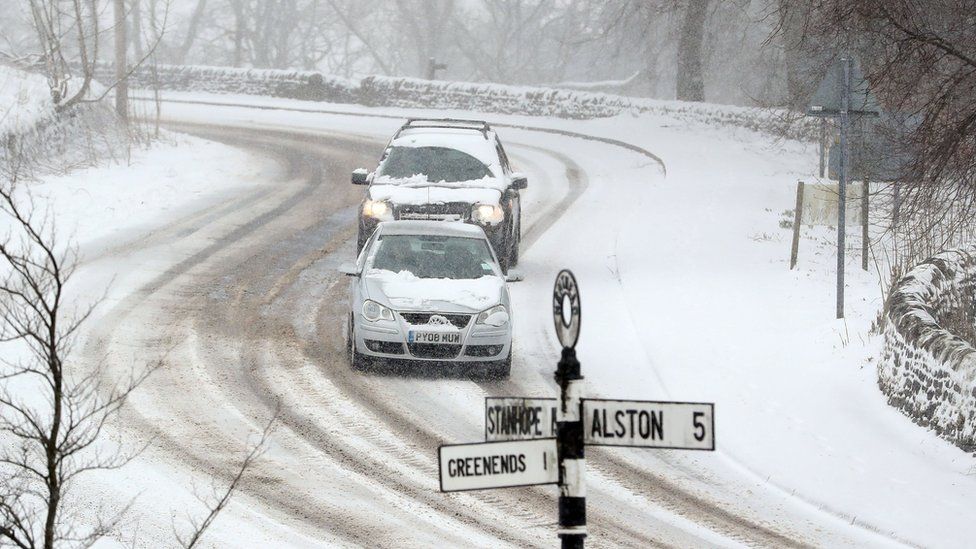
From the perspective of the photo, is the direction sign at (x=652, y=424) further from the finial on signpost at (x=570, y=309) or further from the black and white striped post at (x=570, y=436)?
the finial on signpost at (x=570, y=309)

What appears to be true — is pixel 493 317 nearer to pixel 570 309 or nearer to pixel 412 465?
pixel 412 465

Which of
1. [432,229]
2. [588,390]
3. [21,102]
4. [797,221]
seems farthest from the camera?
[21,102]

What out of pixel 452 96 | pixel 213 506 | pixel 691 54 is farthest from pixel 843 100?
pixel 691 54

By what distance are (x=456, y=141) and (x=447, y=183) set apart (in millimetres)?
1137

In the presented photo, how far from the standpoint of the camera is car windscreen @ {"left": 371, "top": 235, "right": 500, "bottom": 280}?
13336 millimetres

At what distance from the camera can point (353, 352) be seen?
1275cm

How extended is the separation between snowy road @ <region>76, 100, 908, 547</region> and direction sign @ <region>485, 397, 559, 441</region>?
3.75m

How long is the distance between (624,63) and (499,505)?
207ft

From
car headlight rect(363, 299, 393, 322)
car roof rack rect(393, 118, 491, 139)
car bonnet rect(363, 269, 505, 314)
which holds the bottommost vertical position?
car headlight rect(363, 299, 393, 322)

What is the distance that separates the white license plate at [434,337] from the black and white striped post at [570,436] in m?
7.33

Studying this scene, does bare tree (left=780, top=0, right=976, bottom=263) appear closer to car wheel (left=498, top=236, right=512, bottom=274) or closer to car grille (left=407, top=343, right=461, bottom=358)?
car wheel (left=498, top=236, right=512, bottom=274)

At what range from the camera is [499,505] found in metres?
9.53

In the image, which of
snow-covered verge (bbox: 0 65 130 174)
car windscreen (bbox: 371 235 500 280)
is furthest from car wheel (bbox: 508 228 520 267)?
snow-covered verge (bbox: 0 65 130 174)

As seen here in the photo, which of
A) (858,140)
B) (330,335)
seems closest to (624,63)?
(858,140)
